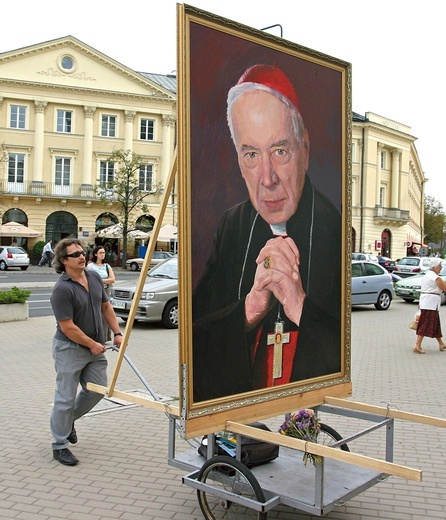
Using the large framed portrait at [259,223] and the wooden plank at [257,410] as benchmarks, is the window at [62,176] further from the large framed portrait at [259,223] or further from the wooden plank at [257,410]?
the wooden plank at [257,410]

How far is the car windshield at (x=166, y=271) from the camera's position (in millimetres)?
15484

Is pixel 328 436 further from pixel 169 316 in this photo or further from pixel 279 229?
pixel 169 316

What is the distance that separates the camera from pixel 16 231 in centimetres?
4844

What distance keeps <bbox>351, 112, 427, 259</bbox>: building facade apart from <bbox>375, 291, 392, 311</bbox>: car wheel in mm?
44462

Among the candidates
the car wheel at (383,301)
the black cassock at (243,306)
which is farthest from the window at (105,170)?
the black cassock at (243,306)

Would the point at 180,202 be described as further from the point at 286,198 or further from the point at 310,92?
the point at 310,92

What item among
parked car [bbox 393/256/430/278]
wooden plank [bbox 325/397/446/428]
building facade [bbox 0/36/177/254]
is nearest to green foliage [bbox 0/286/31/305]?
wooden plank [bbox 325/397/446/428]

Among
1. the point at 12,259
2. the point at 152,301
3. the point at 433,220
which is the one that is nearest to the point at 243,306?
the point at 152,301

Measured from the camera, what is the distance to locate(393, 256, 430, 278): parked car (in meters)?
34.0

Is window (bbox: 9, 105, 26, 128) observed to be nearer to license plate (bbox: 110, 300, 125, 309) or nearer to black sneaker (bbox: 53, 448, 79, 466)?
license plate (bbox: 110, 300, 125, 309)

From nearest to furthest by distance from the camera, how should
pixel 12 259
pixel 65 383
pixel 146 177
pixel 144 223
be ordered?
1. pixel 65 383
2. pixel 12 259
3. pixel 146 177
4. pixel 144 223

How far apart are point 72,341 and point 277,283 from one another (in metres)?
2.01

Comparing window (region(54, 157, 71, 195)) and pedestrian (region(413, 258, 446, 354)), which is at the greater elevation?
window (region(54, 157, 71, 195))

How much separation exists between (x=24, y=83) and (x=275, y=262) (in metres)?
51.5
